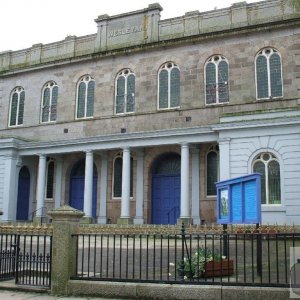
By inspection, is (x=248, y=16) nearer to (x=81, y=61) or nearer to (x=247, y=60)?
(x=247, y=60)

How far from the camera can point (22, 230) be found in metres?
11.1

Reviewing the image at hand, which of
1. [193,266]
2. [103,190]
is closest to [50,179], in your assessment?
[103,190]

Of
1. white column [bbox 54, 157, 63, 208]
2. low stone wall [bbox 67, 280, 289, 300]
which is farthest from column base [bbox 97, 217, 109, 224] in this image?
low stone wall [bbox 67, 280, 289, 300]

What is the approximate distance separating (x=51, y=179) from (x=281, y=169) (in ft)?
47.2

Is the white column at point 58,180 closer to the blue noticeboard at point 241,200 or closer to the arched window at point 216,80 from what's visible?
the arched window at point 216,80

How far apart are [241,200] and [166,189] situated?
1427 centimetres

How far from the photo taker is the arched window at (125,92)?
25.2m

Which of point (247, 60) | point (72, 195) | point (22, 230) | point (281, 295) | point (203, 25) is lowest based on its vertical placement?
point (281, 295)

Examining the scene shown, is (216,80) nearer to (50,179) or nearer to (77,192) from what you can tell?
(77,192)

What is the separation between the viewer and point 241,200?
32.2 ft

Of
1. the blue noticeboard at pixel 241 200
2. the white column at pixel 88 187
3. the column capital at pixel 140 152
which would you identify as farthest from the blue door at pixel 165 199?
the blue noticeboard at pixel 241 200

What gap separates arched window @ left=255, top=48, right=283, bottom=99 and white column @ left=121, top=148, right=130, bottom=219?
7.41m

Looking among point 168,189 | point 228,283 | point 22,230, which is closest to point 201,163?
point 168,189

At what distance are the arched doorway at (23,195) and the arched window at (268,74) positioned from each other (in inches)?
587
